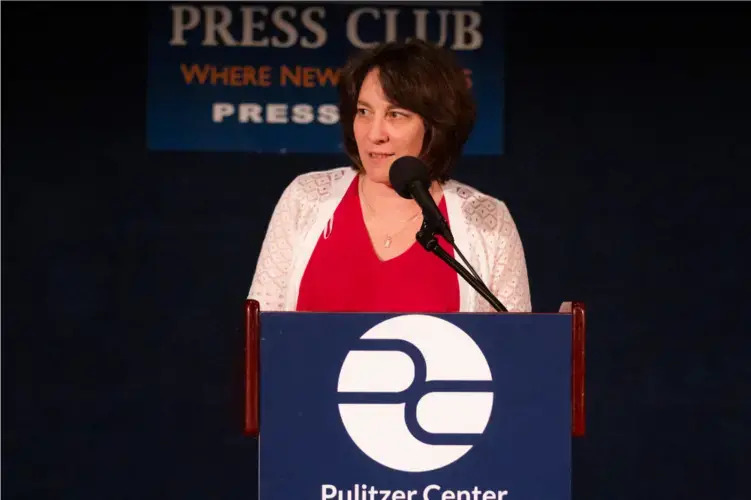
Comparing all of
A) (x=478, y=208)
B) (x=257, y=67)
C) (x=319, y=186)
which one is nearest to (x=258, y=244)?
(x=257, y=67)

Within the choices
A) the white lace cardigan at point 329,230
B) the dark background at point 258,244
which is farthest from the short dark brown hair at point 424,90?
the dark background at point 258,244

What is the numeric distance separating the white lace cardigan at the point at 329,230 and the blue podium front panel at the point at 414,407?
99 cm

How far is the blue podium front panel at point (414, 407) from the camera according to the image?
215 cm

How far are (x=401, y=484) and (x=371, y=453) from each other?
73mm

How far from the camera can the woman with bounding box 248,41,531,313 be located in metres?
3.19

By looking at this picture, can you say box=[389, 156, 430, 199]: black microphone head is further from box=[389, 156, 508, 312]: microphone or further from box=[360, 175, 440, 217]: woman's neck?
box=[360, 175, 440, 217]: woman's neck

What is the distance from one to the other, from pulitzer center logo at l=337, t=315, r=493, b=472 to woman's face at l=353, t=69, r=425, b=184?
1090 millimetres

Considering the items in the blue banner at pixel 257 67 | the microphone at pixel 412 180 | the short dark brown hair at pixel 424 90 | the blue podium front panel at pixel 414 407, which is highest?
the blue banner at pixel 257 67

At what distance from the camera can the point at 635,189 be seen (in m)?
4.30

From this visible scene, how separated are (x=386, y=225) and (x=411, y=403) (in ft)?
3.73

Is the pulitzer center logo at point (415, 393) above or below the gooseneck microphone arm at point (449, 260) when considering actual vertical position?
below

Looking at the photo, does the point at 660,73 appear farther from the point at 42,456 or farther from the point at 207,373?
the point at 42,456

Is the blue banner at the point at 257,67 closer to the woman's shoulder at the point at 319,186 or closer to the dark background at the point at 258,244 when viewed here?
the dark background at the point at 258,244

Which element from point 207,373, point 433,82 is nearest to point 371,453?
point 433,82
